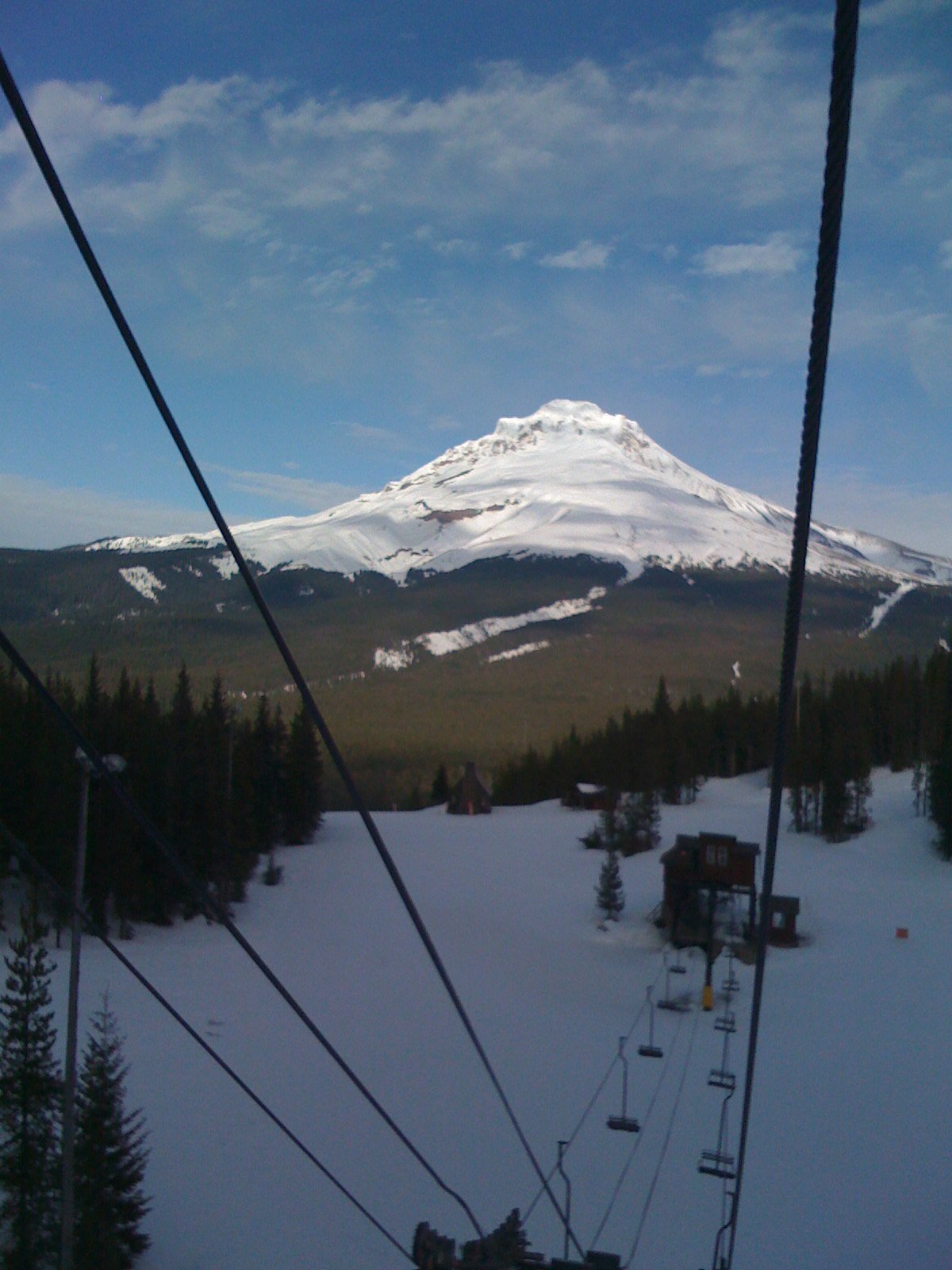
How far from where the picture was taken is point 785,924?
93.6ft

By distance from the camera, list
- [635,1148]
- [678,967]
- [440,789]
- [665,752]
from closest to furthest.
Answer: [635,1148] < [678,967] < [665,752] < [440,789]

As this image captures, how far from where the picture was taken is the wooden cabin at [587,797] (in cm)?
5022

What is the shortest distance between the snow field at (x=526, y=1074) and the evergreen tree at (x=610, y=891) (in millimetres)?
847

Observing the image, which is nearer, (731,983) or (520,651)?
(731,983)

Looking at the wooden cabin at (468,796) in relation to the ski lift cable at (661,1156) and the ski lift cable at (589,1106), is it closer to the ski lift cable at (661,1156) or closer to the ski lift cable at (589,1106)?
the ski lift cable at (589,1106)

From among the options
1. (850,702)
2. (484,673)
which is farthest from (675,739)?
(484,673)

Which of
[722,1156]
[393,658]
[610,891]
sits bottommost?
[722,1156]

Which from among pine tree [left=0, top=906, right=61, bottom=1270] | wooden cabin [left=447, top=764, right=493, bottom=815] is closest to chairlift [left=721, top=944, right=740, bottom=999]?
pine tree [left=0, top=906, right=61, bottom=1270]

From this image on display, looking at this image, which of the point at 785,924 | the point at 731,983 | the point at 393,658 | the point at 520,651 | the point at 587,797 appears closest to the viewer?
the point at 731,983

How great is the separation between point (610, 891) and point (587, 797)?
20831 mm

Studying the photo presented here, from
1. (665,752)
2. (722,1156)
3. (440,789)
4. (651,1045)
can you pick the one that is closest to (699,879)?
(651,1045)

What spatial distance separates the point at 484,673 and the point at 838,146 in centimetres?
15575

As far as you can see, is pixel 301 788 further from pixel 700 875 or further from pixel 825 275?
pixel 825 275

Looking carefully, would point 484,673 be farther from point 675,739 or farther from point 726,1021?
point 726,1021
